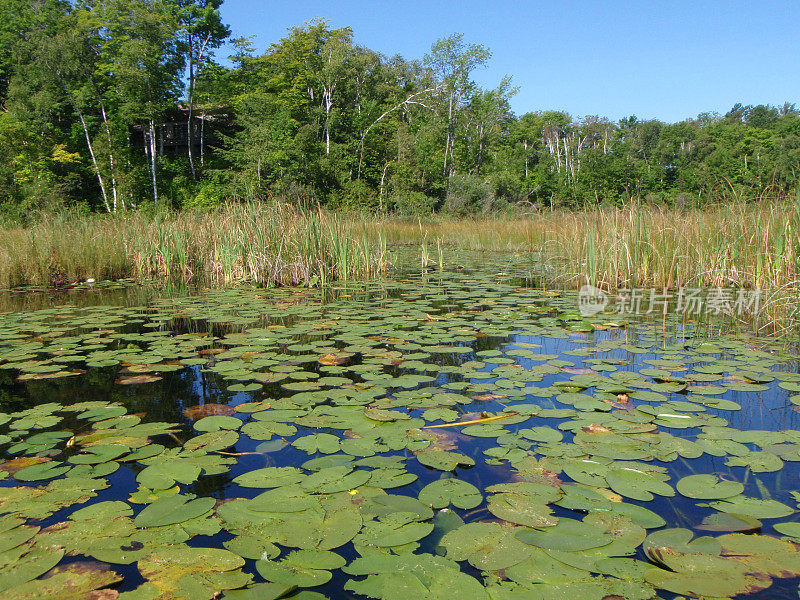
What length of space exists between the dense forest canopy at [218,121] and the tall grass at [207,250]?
10.7 meters

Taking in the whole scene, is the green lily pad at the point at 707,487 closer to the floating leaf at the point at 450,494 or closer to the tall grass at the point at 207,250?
the floating leaf at the point at 450,494

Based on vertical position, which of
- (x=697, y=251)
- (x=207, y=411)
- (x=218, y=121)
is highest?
(x=218, y=121)

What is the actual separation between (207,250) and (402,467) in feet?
20.6

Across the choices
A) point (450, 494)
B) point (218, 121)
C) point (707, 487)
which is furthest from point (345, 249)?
point (218, 121)

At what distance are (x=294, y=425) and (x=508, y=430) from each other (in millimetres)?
898

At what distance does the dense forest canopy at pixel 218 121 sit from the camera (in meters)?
20.5

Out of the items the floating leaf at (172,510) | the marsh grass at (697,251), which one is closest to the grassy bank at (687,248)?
the marsh grass at (697,251)

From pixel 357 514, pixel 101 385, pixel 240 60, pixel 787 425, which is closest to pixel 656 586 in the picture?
pixel 357 514

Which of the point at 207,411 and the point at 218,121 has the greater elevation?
the point at 218,121

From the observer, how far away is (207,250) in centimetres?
722

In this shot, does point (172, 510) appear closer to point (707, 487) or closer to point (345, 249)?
point (707, 487)

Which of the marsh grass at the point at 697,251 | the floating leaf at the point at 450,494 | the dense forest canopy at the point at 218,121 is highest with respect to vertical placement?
the dense forest canopy at the point at 218,121

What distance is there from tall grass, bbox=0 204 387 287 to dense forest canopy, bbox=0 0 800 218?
10.7 metres

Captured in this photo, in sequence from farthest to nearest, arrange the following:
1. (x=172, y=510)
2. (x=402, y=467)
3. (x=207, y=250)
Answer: (x=207, y=250), (x=402, y=467), (x=172, y=510)
